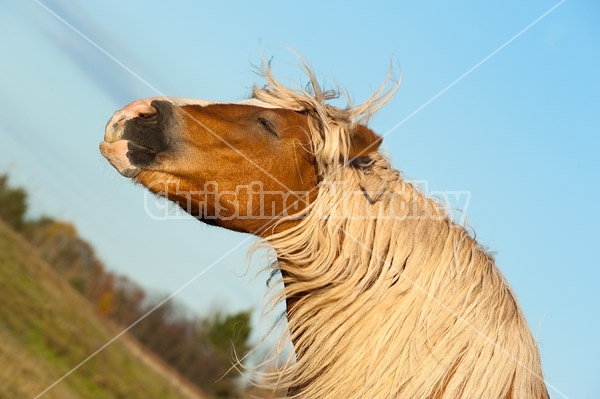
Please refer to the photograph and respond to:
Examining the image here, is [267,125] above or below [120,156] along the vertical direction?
above

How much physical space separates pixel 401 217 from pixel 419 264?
0.25m

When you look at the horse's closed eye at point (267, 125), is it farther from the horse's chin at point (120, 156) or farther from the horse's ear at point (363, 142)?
the horse's chin at point (120, 156)

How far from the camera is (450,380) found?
3.34m

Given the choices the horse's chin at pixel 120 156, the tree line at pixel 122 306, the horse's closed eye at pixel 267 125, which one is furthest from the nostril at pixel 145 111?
the tree line at pixel 122 306

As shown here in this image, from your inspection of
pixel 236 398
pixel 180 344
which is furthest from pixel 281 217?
pixel 180 344

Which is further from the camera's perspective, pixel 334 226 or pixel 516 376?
pixel 334 226

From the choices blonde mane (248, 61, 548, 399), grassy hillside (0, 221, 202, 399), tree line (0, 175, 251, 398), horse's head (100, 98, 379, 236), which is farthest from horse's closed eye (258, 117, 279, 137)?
tree line (0, 175, 251, 398)

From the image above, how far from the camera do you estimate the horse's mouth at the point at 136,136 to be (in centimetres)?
361

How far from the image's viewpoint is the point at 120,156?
3.64m

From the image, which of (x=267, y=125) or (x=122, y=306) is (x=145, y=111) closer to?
(x=267, y=125)

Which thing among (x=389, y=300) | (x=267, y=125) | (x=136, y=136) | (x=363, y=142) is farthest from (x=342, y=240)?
(x=136, y=136)

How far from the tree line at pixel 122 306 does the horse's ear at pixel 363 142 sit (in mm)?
18107

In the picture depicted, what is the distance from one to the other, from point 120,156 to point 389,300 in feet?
4.89

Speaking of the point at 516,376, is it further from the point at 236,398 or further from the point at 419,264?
the point at 236,398
